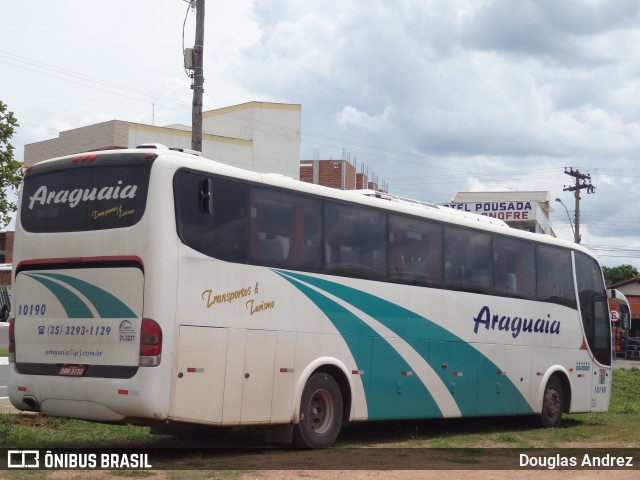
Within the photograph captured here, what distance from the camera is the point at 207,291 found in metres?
11.6

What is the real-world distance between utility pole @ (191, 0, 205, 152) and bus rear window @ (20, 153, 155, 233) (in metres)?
7.17

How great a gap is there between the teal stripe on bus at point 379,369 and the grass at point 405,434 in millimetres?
496

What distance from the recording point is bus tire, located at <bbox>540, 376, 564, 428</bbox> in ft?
61.0

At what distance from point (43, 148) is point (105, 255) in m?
49.3

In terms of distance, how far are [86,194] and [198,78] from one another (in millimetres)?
9175

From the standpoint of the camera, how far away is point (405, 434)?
53.4 feet

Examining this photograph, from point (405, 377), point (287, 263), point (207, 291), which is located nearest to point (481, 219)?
point (405, 377)

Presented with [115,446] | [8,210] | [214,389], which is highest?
[8,210]

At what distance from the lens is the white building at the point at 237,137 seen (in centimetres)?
5169

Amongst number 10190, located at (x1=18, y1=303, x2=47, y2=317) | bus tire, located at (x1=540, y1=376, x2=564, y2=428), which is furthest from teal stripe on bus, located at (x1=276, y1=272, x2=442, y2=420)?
bus tire, located at (x1=540, y1=376, x2=564, y2=428)

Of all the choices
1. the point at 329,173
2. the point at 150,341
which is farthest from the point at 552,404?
the point at 329,173

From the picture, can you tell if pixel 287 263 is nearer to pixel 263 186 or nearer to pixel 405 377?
pixel 263 186

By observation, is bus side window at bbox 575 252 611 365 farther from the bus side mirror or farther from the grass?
the bus side mirror

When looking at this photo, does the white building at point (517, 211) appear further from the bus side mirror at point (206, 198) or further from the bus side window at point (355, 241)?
the bus side mirror at point (206, 198)
